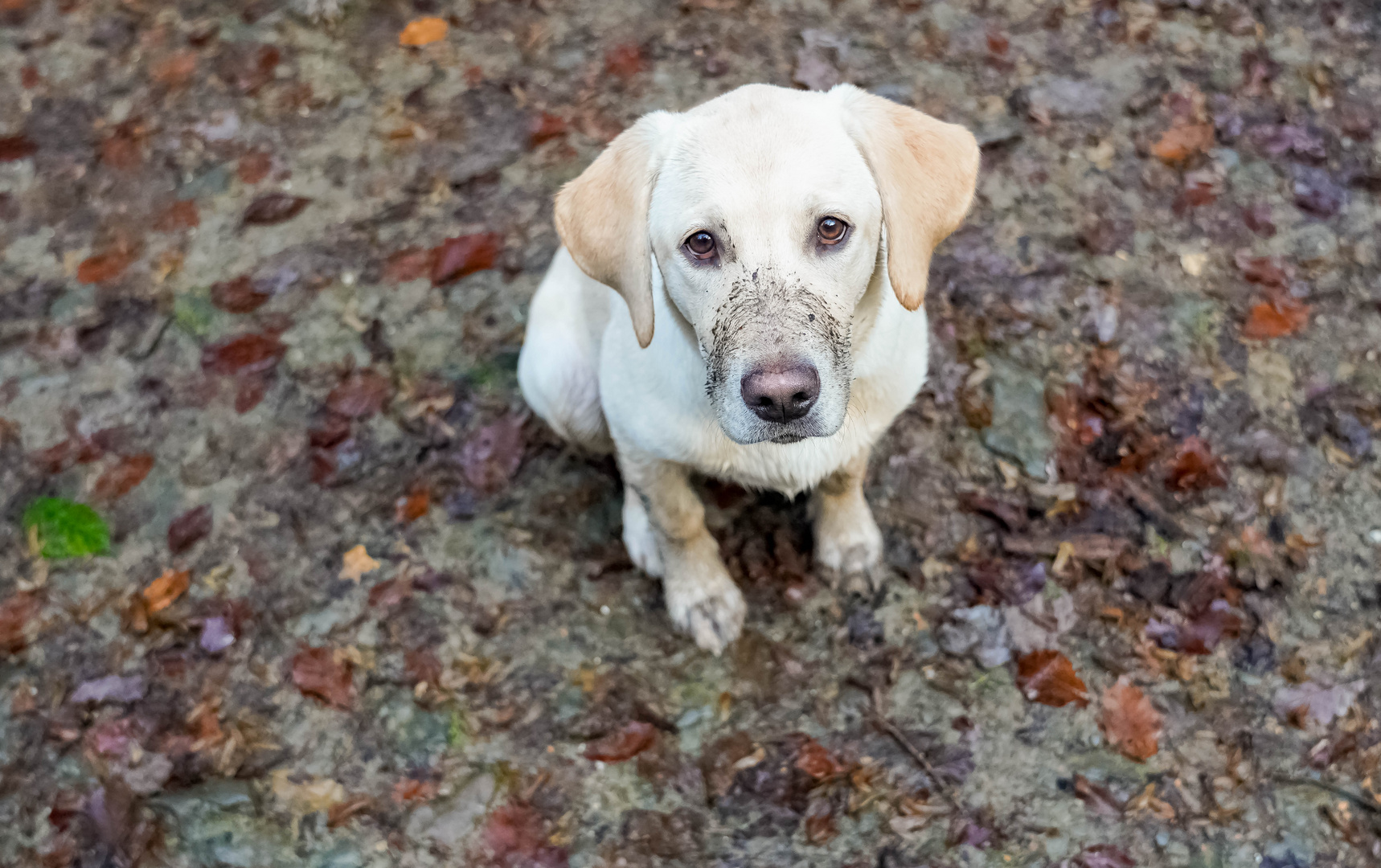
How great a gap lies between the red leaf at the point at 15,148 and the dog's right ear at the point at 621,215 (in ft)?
10.8

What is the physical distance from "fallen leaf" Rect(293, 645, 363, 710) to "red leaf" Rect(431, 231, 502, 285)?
1.47 meters

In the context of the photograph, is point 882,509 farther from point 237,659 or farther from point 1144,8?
point 1144,8

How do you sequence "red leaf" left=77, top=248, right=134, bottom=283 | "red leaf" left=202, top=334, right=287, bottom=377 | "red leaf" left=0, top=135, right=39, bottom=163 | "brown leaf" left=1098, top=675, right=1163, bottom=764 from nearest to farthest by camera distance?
1. "brown leaf" left=1098, top=675, right=1163, bottom=764
2. "red leaf" left=202, top=334, right=287, bottom=377
3. "red leaf" left=77, top=248, right=134, bottom=283
4. "red leaf" left=0, top=135, right=39, bottom=163

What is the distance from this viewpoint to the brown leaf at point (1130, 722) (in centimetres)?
281

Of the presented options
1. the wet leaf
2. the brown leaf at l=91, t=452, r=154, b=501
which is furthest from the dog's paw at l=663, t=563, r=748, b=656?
the brown leaf at l=91, t=452, r=154, b=501

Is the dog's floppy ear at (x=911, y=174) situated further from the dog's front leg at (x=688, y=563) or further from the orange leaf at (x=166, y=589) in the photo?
the orange leaf at (x=166, y=589)

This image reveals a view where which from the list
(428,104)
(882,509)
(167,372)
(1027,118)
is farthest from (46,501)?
(1027,118)

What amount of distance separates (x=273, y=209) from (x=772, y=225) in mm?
2719

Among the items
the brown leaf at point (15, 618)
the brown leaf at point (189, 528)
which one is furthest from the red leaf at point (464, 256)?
the brown leaf at point (15, 618)

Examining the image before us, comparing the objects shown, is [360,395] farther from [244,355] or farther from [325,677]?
[325,677]

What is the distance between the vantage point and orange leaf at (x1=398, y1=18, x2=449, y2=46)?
4445 mm

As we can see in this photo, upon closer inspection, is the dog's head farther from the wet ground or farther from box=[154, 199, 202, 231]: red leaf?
box=[154, 199, 202, 231]: red leaf

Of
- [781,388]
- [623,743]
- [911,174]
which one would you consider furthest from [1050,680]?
[911,174]

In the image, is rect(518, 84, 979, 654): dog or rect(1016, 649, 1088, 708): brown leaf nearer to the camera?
rect(518, 84, 979, 654): dog
